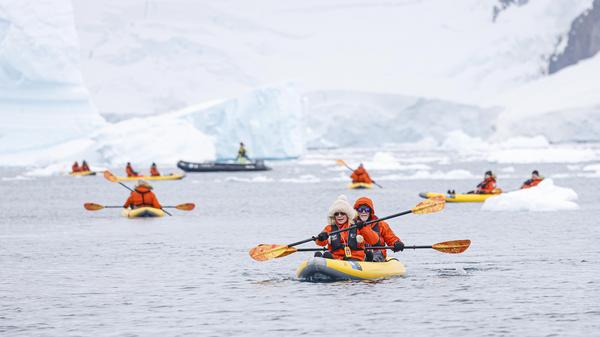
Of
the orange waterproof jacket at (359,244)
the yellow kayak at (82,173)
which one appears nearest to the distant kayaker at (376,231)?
the orange waterproof jacket at (359,244)

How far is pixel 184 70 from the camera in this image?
10075 centimetres

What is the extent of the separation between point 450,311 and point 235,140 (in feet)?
174

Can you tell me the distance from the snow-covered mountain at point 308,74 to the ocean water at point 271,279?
3000 centimetres

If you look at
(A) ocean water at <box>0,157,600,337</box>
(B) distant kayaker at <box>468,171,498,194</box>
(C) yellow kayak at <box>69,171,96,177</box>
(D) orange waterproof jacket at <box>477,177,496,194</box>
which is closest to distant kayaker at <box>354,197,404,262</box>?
(A) ocean water at <box>0,157,600,337</box>

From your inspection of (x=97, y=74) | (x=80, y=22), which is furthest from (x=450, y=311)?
(x=80, y=22)

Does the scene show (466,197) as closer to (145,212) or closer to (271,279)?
(145,212)

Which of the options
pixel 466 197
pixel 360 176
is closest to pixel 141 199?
pixel 466 197

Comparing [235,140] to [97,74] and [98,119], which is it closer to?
[98,119]

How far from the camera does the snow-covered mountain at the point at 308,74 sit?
60.0 meters

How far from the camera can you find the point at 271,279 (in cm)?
1564

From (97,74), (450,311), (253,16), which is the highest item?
(253,16)

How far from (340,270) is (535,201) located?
45.2ft

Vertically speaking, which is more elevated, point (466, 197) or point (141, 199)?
point (141, 199)

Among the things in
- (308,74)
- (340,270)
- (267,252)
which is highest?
(308,74)
